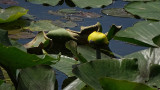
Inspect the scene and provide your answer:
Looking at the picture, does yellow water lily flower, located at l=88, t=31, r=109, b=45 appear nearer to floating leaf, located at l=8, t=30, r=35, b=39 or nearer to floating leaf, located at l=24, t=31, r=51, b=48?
floating leaf, located at l=24, t=31, r=51, b=48

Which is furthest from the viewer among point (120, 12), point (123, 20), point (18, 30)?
point (120, 12)

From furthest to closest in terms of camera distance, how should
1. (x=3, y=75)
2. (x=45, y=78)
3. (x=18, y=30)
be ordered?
(x=18, y=30) → (x=3, y=75) → (x=45, y=78)

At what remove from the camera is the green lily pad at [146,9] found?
5.59 ft

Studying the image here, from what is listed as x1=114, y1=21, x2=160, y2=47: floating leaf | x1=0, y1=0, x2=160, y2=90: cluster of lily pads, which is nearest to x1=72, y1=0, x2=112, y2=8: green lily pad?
x1=0, y1=0, x2=160, y2=90: cluster of lily pads

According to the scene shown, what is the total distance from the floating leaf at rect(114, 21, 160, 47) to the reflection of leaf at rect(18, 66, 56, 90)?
1.37 feet

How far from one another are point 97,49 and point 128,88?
1.13 ft

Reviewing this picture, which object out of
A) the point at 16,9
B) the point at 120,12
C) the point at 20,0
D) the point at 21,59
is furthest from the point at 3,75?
the point at 20,0

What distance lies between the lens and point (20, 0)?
6.91ft

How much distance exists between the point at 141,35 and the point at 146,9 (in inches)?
23.4

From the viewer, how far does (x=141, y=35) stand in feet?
4.09

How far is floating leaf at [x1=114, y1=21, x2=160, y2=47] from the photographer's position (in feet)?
3.93

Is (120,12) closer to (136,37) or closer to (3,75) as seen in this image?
(136,37)

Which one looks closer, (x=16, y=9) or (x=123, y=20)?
(x=16, y=9)

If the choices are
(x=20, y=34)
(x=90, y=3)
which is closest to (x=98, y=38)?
(x=20, y=34)
